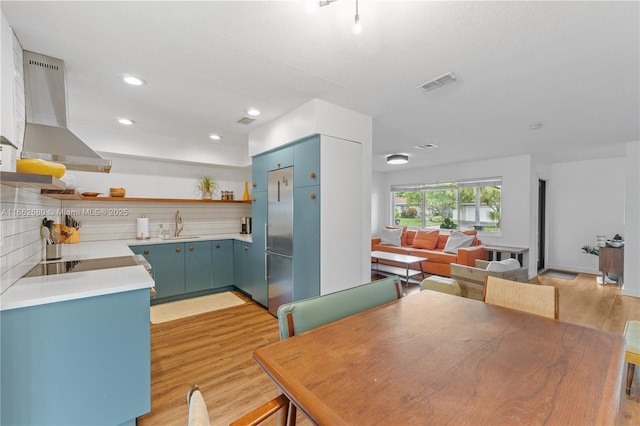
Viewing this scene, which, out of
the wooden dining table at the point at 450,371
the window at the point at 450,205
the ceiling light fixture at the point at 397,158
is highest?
the ceiling light fixture at the point at 397,158

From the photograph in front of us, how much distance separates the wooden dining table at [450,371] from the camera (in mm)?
731

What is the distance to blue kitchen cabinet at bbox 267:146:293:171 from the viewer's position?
311cm

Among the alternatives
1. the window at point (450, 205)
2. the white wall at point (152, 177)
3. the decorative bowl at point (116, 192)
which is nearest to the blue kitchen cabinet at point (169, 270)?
the decorative bowl at point (116, 192)

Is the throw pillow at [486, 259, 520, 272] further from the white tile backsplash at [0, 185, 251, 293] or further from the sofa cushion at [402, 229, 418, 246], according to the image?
the white tile backsplash at [0, 185, 251, 293]

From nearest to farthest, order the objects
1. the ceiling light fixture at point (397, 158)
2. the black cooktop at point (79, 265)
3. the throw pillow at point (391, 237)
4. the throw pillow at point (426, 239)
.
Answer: the black cooktop at point (79, 265), the ceiling light fixture at point (397, 158), the throw pillow at point (426, 239), the throw pillow at point (391, 237)

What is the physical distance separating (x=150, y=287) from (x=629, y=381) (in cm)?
339

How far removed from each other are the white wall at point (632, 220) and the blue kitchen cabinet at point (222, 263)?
6.06 metres

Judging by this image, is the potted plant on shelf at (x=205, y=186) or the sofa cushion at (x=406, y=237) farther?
the sofa cushion at (x=406, y=237)

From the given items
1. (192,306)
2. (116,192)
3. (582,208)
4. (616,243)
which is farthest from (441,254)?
(116,192)

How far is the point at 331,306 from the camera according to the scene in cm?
140

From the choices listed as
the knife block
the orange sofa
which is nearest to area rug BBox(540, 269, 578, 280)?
the orange sofa

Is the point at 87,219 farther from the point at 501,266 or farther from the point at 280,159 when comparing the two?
the point at 501,266

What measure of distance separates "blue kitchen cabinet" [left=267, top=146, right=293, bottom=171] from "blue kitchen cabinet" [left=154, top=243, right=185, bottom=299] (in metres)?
1.70

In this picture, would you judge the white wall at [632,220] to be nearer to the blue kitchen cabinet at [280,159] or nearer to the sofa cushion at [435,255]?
the sofa cushion at [435,255]
